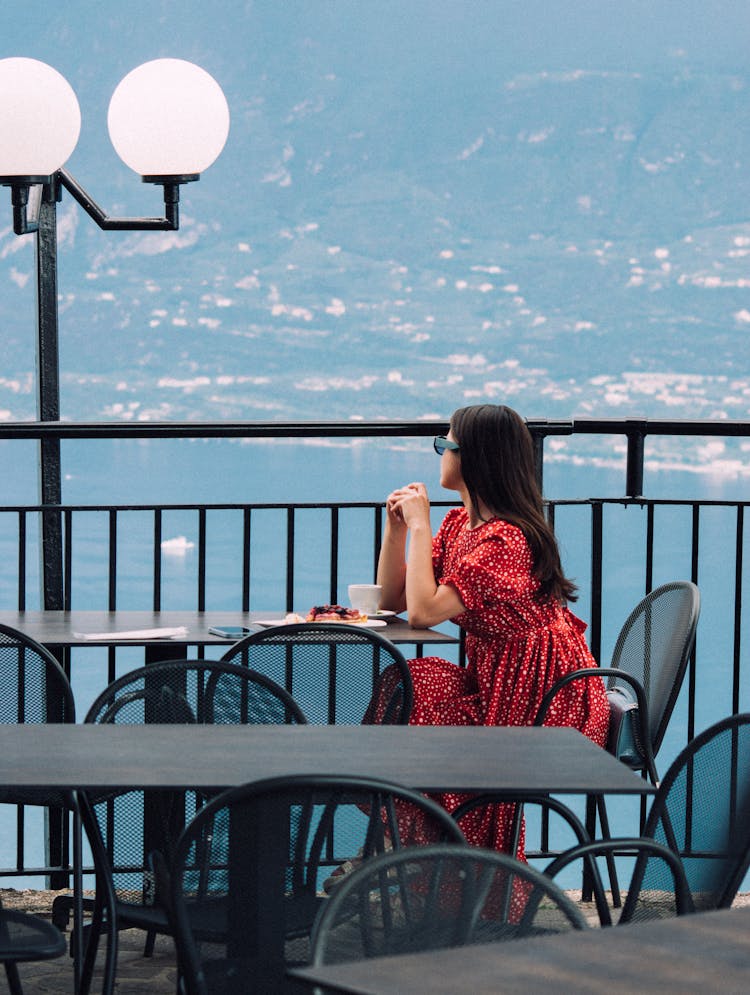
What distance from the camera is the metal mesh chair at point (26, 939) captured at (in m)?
2.32

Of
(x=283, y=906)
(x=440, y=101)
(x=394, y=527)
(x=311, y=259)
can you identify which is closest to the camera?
(x=283, y=906)

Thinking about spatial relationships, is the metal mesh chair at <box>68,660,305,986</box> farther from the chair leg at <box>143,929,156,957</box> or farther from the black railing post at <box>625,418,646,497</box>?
the black railing post at <box>625,418,646,497</box>

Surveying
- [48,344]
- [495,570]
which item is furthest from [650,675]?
[48,344]

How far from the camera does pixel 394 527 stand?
4004 millimetres

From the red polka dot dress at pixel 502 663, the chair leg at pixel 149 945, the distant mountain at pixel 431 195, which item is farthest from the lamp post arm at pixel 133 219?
the distant mountain at pixel 431 195

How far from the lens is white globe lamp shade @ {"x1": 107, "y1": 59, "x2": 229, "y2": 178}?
4500mm

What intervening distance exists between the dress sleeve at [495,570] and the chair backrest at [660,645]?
1.32 feet

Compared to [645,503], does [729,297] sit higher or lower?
higher

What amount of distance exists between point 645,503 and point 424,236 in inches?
787

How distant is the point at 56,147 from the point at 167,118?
0.39 metres

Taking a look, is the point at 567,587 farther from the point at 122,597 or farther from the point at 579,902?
the point at 122,597

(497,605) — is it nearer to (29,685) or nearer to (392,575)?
(392,575)

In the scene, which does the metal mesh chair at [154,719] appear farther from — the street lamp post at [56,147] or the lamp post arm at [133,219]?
the lamp post arm at [133,219]


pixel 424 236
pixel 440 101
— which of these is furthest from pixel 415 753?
pixel 424 236
